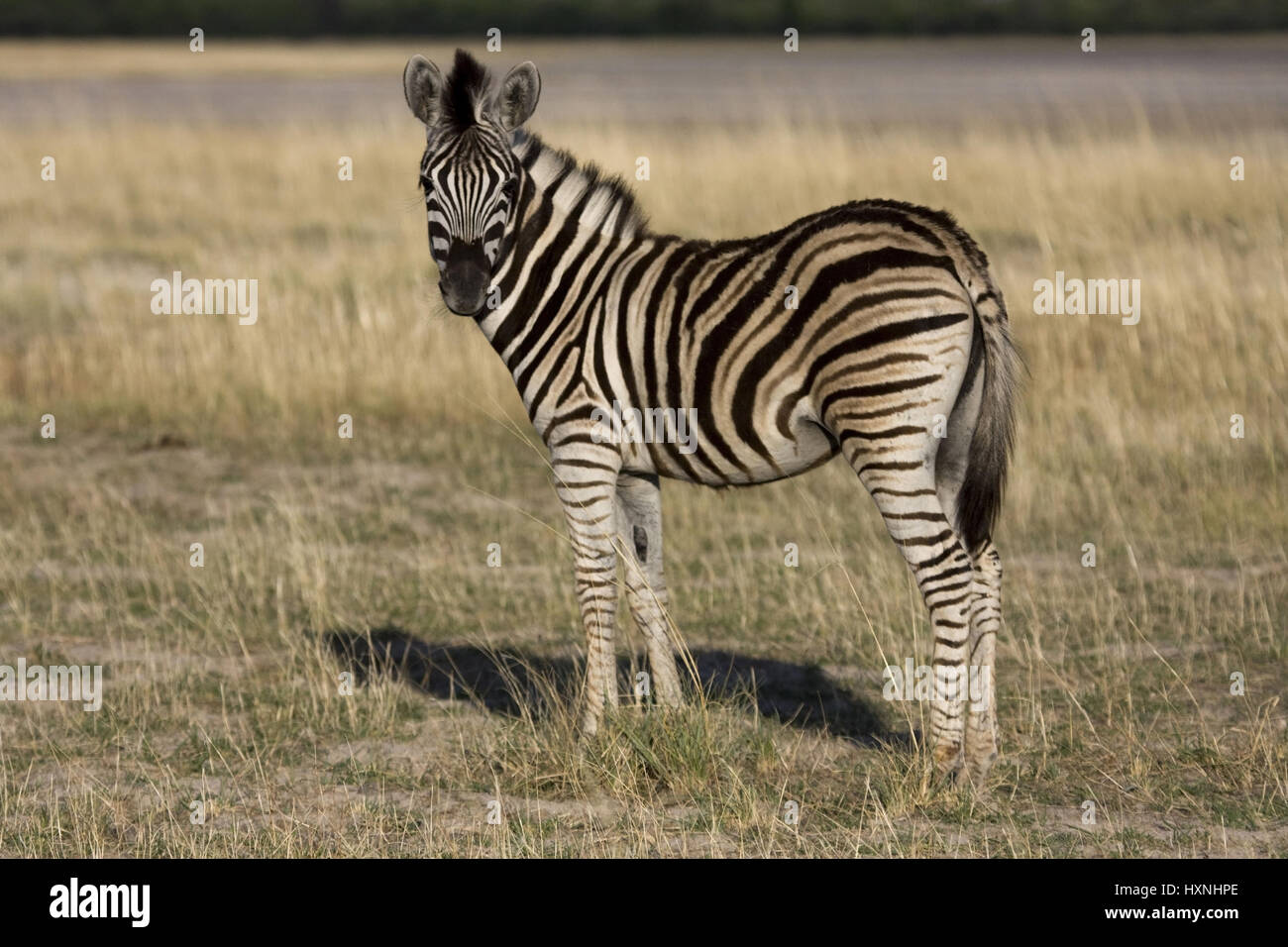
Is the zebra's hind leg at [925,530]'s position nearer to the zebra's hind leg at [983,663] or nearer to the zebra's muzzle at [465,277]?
the zebra's hind leg at [983,663]

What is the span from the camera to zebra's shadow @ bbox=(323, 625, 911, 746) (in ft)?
27.3

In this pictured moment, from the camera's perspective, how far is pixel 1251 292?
52.5ft

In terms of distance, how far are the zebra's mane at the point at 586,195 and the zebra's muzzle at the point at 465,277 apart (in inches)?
25.2

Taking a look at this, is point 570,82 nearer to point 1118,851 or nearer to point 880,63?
point 880,63

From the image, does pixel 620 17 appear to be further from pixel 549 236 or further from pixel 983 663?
pixel 983 663

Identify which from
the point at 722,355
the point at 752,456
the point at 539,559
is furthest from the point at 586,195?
the point at 539,559

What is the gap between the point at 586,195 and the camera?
774cm

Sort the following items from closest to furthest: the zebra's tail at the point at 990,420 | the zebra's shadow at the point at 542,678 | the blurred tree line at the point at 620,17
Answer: the zebra's tail at the point at 990,420 < the zebra's shadow at the point at 542,678 < the blurred tree line at the point at 620,17

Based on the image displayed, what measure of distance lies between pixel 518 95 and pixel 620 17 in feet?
192

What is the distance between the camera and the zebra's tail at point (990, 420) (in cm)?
704

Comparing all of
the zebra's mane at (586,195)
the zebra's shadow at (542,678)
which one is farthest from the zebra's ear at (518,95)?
the zebra's shadow at (542,678)

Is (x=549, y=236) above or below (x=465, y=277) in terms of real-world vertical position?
above

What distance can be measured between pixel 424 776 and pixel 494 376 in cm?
757

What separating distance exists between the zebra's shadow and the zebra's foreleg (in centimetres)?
41
